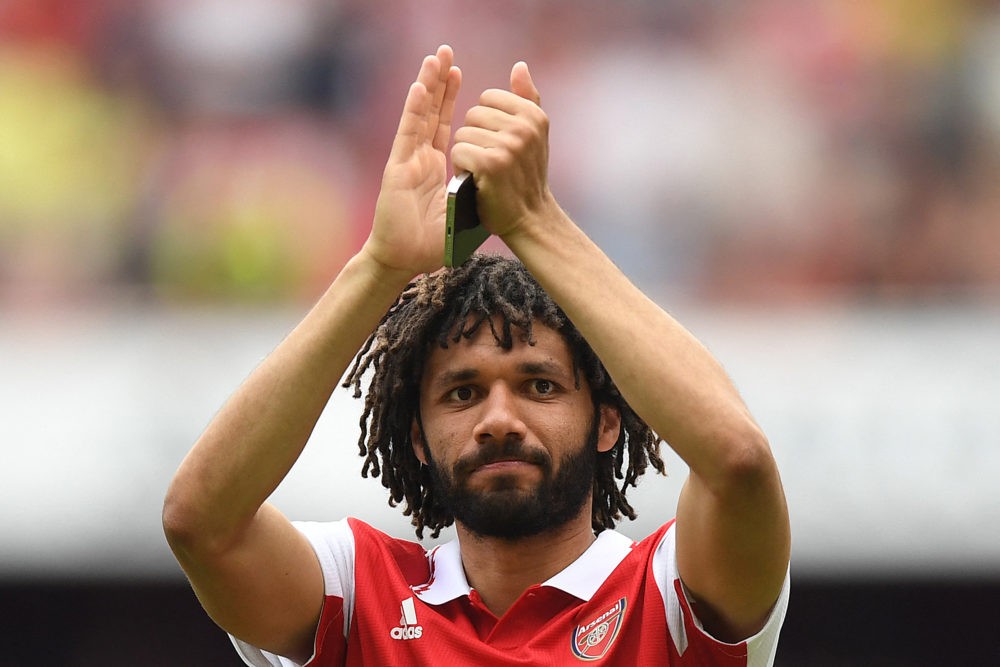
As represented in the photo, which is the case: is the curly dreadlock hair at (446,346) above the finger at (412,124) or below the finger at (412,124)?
below

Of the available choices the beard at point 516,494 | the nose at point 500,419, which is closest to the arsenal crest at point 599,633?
the beard at point 516,494

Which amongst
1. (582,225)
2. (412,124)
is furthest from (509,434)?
(582,225)

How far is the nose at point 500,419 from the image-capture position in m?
2.89

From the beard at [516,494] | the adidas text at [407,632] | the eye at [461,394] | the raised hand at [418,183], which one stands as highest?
the raised hand at [418,183]

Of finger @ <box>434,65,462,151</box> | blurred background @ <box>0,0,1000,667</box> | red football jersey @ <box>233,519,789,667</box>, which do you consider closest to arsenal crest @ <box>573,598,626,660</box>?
red football jersey @ <box>233,519,789,667</box>

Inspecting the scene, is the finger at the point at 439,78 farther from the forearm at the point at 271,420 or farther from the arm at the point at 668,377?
the forearm at the point at 271,420

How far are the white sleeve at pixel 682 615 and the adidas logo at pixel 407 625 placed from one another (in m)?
0.48

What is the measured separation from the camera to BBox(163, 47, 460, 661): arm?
2713mm

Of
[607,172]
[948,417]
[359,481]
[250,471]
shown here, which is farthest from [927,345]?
[250,471]

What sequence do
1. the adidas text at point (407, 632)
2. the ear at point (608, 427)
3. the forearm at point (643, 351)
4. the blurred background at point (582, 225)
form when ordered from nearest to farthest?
the forearm at point (643, 351) < the adidas text at point (407, 632) < the ear at point (608, 427) < the blurred background at point (582, 225)

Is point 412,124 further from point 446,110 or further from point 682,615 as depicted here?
point 682,615

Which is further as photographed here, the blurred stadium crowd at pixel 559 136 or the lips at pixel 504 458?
the blurred stadium crowd at pixel 559 136

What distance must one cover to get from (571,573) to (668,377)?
0.60 meters

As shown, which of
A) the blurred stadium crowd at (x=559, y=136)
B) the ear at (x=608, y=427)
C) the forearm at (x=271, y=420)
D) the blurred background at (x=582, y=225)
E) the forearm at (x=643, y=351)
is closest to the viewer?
the forearm at (x=643, y=351)
